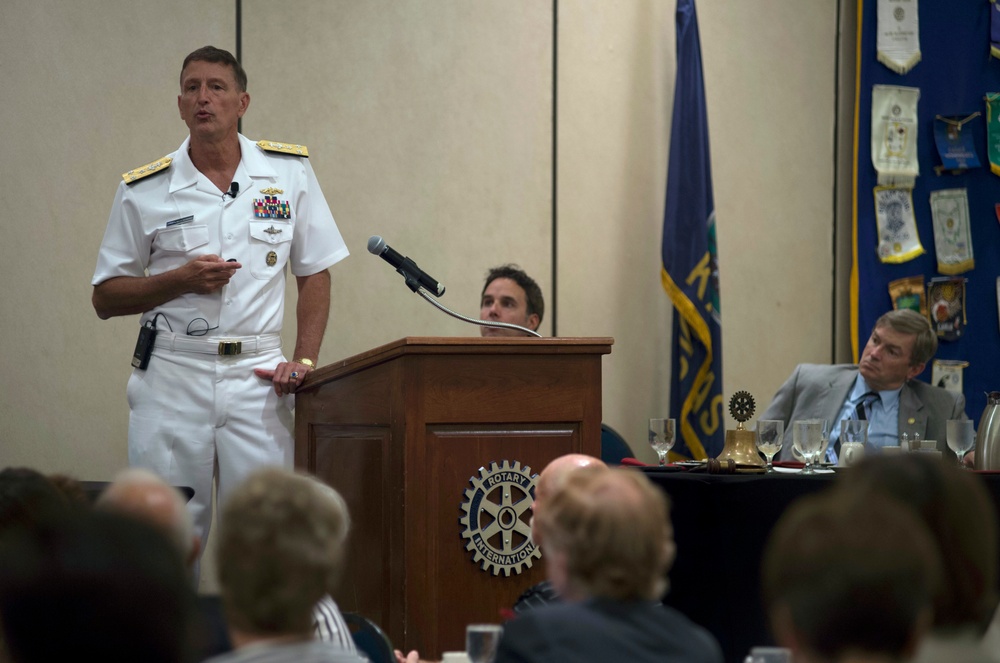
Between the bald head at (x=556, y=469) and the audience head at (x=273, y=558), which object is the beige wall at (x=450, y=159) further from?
the audience head at (x=273, y=558)

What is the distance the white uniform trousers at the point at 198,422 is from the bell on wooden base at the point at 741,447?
1472mm

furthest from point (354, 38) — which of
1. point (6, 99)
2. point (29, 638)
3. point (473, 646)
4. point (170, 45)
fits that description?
point (29, 638)

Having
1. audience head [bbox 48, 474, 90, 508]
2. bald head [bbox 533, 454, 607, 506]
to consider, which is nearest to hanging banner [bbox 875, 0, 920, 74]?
bald head [bbox 533, 454, 607, 506]

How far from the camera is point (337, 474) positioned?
3297mm

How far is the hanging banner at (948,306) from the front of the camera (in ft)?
18.8

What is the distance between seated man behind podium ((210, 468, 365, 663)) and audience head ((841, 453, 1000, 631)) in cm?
63

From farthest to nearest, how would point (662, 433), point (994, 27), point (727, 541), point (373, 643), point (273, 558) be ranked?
point (994, 27), point (662, 433), point (727, 541), point (373, 643), point (273, 558)

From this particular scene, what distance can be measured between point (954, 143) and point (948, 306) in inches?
31.9

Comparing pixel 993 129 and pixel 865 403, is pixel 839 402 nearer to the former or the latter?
pixel 865 403

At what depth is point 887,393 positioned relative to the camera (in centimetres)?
490

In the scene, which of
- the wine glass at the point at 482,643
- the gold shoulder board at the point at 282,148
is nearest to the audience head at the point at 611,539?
the wine glass at the point at 482,643

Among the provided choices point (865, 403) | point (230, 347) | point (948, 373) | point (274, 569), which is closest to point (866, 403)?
point (865, 403)

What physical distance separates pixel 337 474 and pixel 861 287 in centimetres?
345

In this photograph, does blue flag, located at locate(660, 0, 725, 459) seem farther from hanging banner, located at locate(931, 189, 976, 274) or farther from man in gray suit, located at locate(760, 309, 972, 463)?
hanging banner, located at locate(931, 189, 976, 274)
